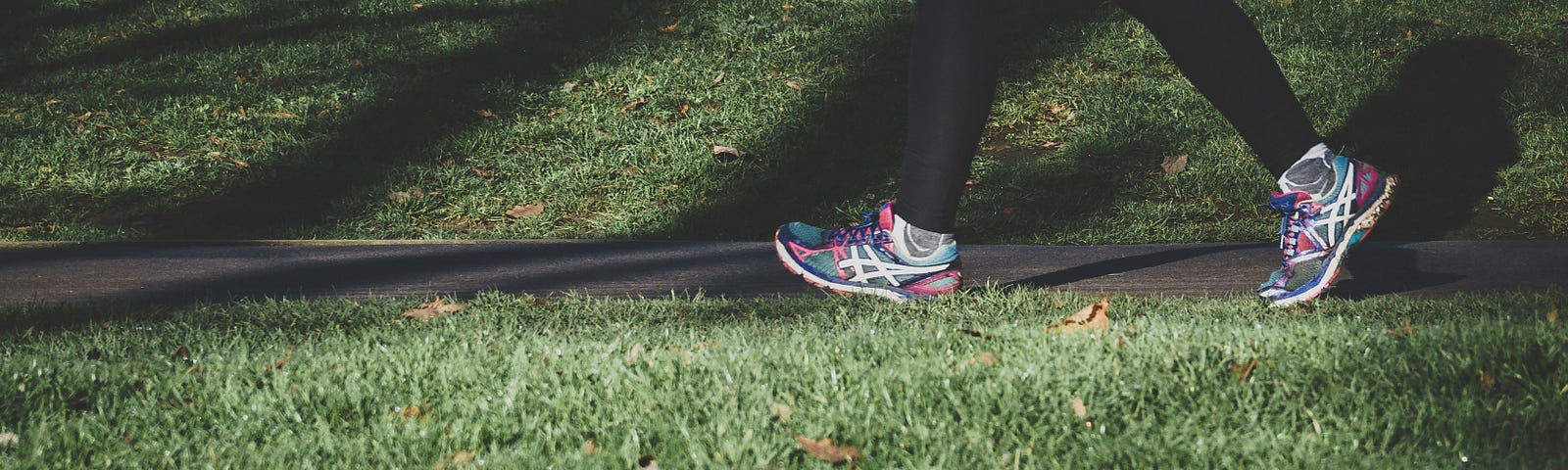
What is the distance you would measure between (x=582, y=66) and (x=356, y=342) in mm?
4859

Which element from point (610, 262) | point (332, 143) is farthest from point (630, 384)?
point (332, 143)

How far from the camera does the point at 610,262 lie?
394 cm

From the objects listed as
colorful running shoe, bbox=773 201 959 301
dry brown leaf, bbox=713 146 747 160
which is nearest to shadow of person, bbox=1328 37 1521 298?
colorful running shoe, bbox=773 201 959 301

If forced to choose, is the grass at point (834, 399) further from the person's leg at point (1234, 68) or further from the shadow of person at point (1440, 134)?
the shadow of person at point (1440, 134)

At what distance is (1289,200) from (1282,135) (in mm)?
142

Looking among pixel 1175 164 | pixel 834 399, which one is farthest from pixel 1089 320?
pixel 1175 164

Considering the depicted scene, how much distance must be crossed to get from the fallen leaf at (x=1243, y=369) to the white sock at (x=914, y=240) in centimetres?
80

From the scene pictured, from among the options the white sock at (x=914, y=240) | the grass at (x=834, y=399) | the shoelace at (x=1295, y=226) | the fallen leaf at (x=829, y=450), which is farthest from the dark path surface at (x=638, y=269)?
the fallen leaf at (x=829, y=450)

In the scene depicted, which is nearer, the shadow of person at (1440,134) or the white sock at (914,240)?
A: the white sock at (914,240)

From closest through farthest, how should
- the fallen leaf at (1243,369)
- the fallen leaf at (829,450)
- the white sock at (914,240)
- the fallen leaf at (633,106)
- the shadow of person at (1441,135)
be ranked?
the fallen leaf at (829,450) < the fallen leaf at (1243,369) < the white sock at (914,240) < the shadow of person at (1441,135) < the fallen leaf at (633,106)

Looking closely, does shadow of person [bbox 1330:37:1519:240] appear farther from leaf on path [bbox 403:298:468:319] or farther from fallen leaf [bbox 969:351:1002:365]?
leaf on path [bbox 403:298:468:319]

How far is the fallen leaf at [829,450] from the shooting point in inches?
66.2

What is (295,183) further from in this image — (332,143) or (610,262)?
(610,262)

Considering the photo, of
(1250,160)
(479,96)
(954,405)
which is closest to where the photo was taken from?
(954,405)
